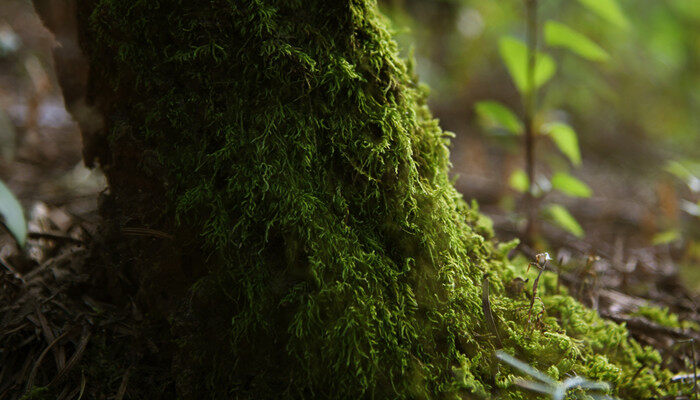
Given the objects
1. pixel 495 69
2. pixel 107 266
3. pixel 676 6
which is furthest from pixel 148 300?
pixel 676 6

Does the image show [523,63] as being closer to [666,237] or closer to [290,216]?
[666,237]

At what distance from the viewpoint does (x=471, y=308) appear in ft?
4.21

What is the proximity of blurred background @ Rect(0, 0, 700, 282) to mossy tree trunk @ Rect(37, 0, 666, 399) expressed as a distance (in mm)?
1312

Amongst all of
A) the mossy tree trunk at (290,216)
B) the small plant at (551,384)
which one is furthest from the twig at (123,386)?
the small plant at (551,384)

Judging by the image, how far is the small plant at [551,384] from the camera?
1124mm

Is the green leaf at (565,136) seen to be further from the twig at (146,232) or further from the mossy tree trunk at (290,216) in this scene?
the twig at (146,232)

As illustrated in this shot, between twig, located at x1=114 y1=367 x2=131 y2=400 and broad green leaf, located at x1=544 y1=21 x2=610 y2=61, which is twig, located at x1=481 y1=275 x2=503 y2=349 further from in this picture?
broad green leaf, located at x1=544 y1=21 x2=610 y2=61

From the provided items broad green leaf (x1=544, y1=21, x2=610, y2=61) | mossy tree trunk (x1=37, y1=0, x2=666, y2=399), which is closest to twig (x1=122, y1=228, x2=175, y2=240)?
mossy tree trunk (x1=37, y1=0, x2=666, y2=399)

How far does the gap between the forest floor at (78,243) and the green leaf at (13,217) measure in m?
0.35

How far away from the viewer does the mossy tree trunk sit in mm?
1163

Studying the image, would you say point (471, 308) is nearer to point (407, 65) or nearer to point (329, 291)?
point (329, 291)

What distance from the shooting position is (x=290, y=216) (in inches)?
47.0

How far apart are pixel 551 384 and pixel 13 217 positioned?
159cm

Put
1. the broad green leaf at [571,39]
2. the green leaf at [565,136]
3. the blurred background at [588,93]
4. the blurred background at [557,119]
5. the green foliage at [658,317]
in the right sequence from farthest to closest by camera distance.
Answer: the blurred background at [588,93] < the blurred background at [557,119] < the green leaf at [565,136] < the broad green leaf at [571,39] < the green foliage at [658,317]
